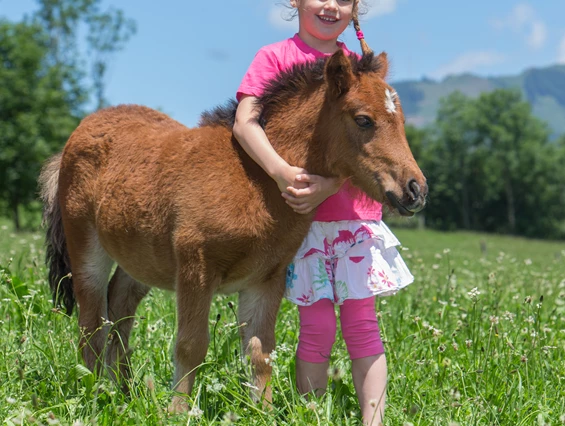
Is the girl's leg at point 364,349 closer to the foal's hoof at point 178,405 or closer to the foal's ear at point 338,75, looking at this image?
the foal's hoof at point 178,405

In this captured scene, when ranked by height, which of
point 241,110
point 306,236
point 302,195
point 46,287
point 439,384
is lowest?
point 439,384

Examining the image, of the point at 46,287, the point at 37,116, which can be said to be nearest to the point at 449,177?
the point at 37,116

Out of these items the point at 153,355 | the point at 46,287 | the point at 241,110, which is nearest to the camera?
the point at 241,110

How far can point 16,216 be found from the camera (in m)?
30.0

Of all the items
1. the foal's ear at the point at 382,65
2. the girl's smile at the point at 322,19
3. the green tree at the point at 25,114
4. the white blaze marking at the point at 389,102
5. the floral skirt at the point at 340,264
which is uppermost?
the green tree at the point at 25,114

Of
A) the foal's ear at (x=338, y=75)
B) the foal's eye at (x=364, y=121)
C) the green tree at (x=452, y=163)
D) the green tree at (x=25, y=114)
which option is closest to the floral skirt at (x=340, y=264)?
the foal's eye at (x=364, y=121)

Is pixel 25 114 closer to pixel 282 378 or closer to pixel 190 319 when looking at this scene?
pixel 282 378

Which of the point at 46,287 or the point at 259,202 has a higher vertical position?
the point at 259,202

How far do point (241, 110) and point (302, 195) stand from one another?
0.59 meters

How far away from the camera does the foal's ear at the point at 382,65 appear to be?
11.1ft

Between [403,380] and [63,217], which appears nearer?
[403,380]

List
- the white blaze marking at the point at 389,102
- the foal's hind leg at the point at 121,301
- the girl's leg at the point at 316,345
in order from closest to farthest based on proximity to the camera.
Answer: the white blaze marking at the point at 389,102
the girl's leg at the point at 316,345
the foal's hind leg at the point at 121,301

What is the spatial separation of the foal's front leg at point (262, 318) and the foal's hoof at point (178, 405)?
0.38 meters

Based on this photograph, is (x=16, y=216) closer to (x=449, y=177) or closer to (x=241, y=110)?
(x=241, y=110)
